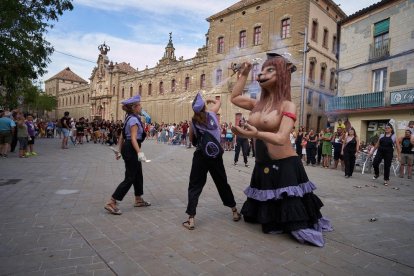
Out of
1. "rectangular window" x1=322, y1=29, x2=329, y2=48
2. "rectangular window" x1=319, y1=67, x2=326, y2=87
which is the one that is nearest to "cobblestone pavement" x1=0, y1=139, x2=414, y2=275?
"rectangular window" x1=319, y1=67, x2=326, y2=87

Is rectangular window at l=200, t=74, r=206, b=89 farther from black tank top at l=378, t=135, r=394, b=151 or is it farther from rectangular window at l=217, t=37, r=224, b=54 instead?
black tank top at l=378, t=135, r=394, b=151

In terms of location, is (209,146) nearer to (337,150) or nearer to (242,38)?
(337,150)

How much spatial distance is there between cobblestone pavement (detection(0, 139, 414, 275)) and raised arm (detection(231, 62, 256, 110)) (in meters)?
1.60

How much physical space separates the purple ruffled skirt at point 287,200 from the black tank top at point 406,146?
7839 mm

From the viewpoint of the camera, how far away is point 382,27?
1864 centimetres

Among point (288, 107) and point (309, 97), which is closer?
point (288, 107)

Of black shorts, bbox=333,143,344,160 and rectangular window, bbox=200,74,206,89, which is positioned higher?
rectangular window, bbox=200,74,206,89

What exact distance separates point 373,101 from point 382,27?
449cm

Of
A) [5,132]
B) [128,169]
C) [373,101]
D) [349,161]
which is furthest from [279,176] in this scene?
[373,101]

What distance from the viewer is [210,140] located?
4.02m

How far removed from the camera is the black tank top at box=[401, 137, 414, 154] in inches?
391

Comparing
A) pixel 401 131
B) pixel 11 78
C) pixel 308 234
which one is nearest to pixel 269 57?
pixel 308 234

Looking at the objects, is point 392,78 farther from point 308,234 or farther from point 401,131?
point 308,234

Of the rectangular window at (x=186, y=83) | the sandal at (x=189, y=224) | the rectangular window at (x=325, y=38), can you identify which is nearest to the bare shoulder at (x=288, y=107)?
the sandal at (x=189, y=224)
